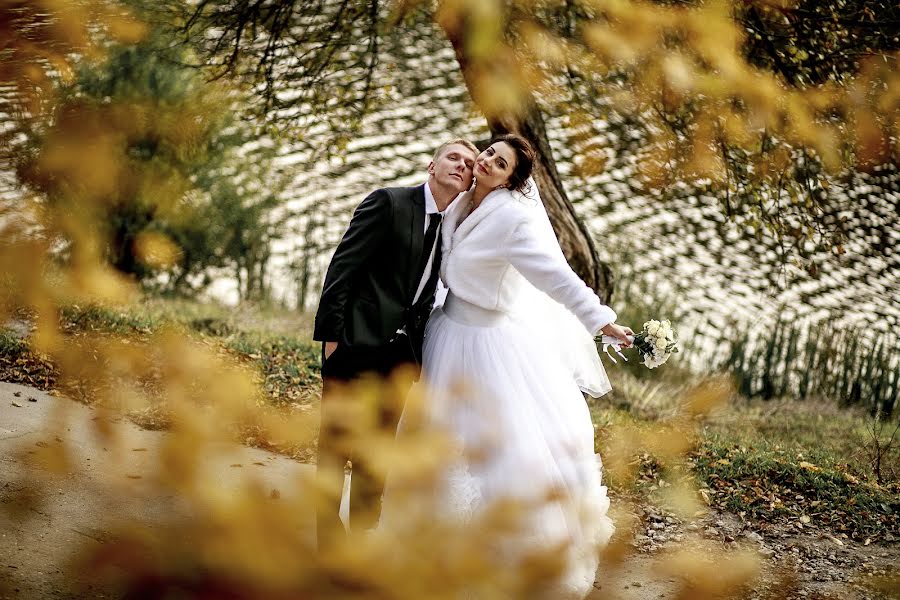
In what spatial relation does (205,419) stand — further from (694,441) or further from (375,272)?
(694,441)

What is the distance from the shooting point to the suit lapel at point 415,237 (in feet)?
10.8

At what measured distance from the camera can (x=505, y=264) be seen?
10.6 ft

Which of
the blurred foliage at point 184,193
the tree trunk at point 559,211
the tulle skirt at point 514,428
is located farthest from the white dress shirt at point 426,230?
the tree trunk at point 559,211

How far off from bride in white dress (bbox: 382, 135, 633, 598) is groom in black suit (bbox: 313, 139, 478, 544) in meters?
0.09

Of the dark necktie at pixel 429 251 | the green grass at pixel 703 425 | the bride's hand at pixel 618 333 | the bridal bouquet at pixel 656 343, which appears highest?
the dark necktie at pixel 429 251

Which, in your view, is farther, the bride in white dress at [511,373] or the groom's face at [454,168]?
the groom's face at [454,168]

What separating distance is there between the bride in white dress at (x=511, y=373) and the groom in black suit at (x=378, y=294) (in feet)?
0.29

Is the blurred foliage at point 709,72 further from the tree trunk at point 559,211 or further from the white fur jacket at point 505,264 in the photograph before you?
the white fur jacket at point 505,264

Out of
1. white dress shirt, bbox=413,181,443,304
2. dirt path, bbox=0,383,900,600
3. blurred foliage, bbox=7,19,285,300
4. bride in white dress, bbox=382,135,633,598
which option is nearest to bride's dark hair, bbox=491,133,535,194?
bride in white dress, bbox=382,135,633,598

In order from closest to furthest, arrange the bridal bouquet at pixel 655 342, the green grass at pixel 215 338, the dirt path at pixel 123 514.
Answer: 1. the dirt path at pixel 123 514
2. the bridal bouquet at pixel 655 342
3. the green grass at pixel 215 338

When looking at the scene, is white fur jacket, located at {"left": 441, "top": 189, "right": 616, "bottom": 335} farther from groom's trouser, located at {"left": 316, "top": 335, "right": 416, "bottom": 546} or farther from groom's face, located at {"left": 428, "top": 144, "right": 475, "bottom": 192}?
groom's trouser, located at {"left": 316, "top": 335, "right": 416, "bottom": 546}

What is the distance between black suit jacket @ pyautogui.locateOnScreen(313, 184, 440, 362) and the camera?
10.5 feet

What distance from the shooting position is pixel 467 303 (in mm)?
3338

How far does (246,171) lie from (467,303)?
6873 millimetres
